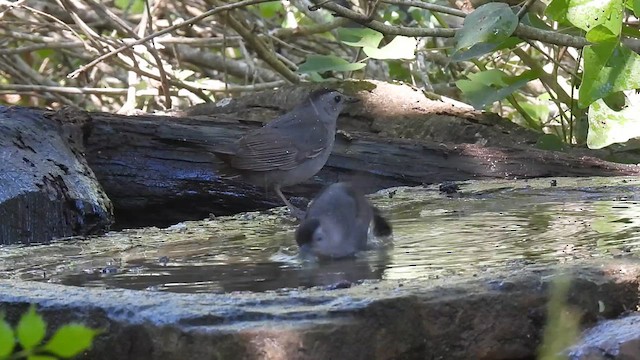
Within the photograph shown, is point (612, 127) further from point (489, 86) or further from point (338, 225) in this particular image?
point (338, 225)

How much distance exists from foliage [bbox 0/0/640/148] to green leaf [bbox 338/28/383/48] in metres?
0.01

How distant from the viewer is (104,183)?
16.8ft

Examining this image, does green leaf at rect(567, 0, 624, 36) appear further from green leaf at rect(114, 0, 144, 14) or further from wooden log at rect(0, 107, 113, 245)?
green leaf at rect(114, 0, 144, 14)

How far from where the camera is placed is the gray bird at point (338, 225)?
3160 millimetres

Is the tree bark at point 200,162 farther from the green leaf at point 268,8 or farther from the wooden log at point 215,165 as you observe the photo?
the green leaf at point 268,8

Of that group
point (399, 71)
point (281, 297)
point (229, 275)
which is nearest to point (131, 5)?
point (399, 71)

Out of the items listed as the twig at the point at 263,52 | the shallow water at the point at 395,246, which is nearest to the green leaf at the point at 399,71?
the twig at the point at 263,52

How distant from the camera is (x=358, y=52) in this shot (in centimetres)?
788

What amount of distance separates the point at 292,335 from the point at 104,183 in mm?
3368

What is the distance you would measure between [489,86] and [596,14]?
1935mm

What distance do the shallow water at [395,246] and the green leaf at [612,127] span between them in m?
0.30

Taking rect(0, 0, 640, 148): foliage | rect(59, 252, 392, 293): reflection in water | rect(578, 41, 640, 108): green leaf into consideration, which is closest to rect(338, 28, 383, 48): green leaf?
rect(0, 0, 640, 148): foliage

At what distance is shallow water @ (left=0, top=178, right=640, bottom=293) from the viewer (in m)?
2.70

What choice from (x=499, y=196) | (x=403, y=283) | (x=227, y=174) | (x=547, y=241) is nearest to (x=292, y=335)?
(x=403, y=283)
